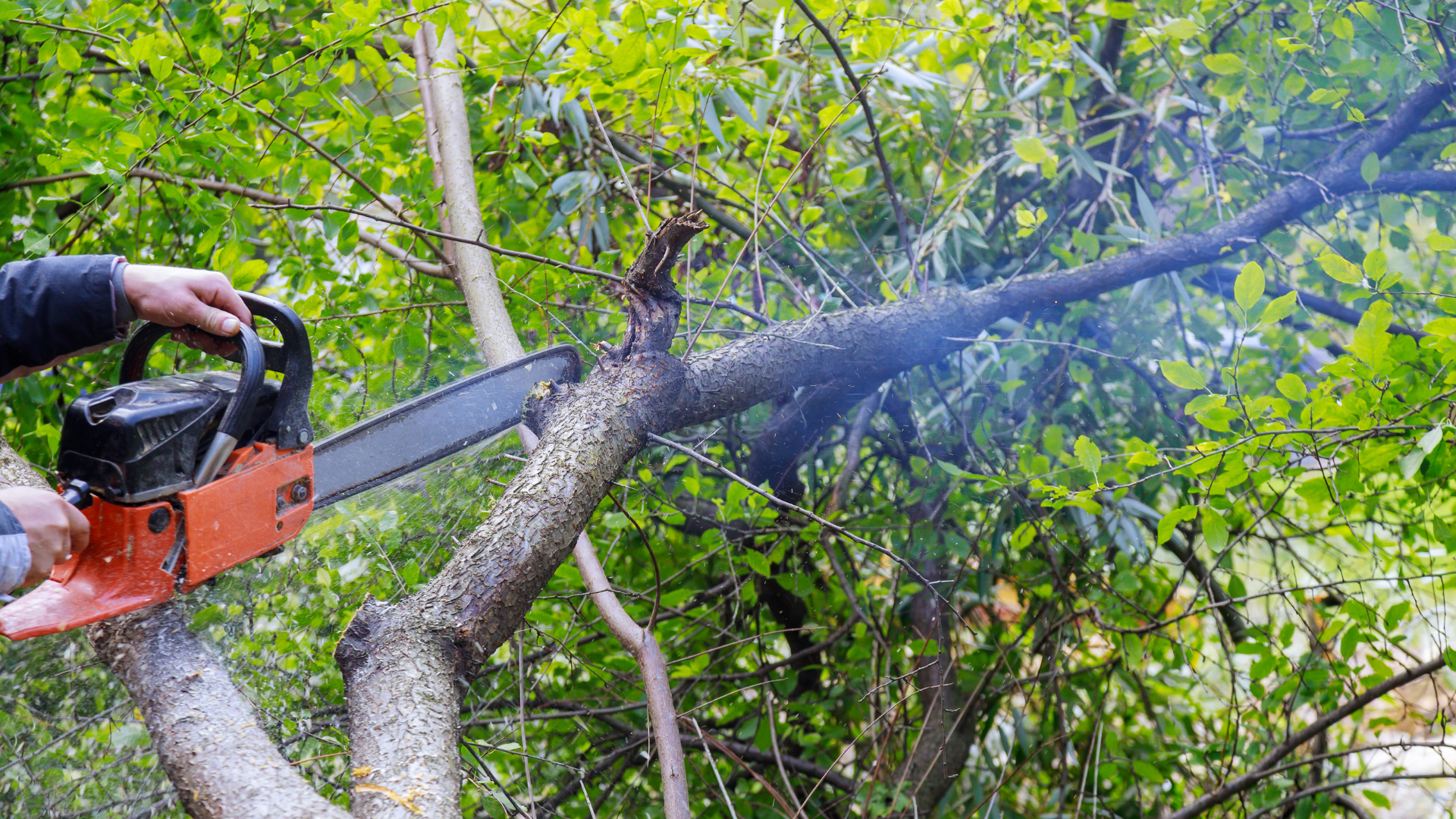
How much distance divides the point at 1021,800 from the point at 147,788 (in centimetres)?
312

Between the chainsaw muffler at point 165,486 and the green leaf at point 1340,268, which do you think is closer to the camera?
the chainsaw muffler at point 165,486

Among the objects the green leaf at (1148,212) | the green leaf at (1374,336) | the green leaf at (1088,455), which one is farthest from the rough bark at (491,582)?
the green leaf at (1148,212)

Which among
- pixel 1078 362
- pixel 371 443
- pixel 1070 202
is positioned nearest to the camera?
pixel 371 443

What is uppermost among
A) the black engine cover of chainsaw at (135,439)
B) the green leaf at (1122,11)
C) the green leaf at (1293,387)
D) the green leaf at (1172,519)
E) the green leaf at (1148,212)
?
the green leaf at (1122,11)

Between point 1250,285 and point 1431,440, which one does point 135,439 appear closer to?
point 1250,285

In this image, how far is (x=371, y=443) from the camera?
1.56m

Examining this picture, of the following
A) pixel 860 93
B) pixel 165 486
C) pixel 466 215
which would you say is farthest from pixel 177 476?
pixel 860 93

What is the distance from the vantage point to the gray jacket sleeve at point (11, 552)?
1.09m

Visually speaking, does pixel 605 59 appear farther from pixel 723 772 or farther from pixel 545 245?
pixel 723 772

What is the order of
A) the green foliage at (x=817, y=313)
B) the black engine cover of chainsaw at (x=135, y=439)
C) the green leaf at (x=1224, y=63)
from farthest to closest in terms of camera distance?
1. the green leaf at (x=1224, y=63)
2. the green foliage at (x=817, y=313)
3. the black engine cover of chainsaw at (x=135, y=439)

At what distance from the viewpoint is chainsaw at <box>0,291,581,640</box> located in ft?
3.98

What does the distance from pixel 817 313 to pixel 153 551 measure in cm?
138

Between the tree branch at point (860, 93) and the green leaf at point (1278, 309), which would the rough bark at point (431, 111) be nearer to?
the tree branch at point (860, 93)

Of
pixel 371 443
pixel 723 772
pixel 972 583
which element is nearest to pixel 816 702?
pixel 723 772
